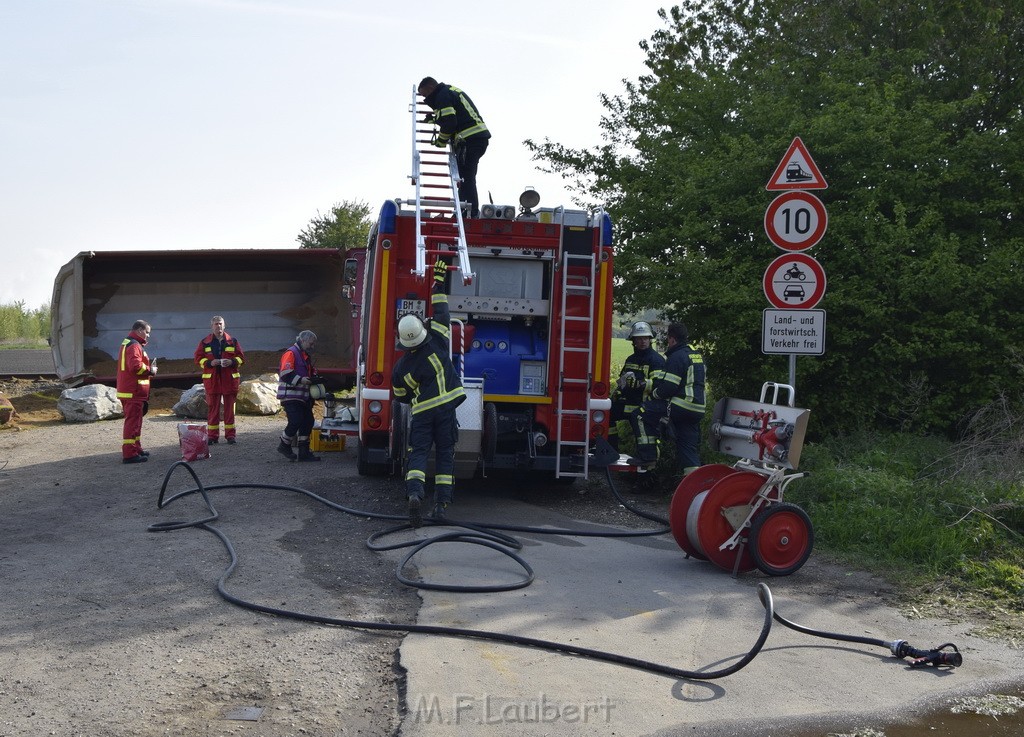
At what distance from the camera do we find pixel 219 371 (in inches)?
492

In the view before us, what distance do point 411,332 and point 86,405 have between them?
31.3 ft

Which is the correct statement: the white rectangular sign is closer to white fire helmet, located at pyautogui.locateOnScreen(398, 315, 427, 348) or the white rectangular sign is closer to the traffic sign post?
the traffic sign post

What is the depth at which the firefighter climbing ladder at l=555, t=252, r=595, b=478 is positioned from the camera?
9.21 meters

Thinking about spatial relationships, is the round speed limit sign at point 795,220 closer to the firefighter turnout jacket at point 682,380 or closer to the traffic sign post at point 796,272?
the traffic sign post at point 796,272

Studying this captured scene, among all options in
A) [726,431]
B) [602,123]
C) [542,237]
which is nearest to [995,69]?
[602,123]

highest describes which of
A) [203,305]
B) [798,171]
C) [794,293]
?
[798,171]

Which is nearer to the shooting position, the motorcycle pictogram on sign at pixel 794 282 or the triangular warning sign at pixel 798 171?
the motorcycle pictogram on sign at pixel 794 282

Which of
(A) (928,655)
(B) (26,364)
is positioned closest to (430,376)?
(A) (928,655)

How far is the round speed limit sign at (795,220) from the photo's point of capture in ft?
25.9

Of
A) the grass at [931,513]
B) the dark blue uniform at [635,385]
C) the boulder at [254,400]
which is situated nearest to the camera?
the grass at [931,513]

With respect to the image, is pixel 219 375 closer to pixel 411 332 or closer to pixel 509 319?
pixel 509 319

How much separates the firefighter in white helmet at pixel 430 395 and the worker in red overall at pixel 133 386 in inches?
167

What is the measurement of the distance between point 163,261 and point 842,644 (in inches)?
595

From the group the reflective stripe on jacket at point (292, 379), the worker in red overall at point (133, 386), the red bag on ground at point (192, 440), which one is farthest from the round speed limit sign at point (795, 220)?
the worker in red overall at point (133, 386)
